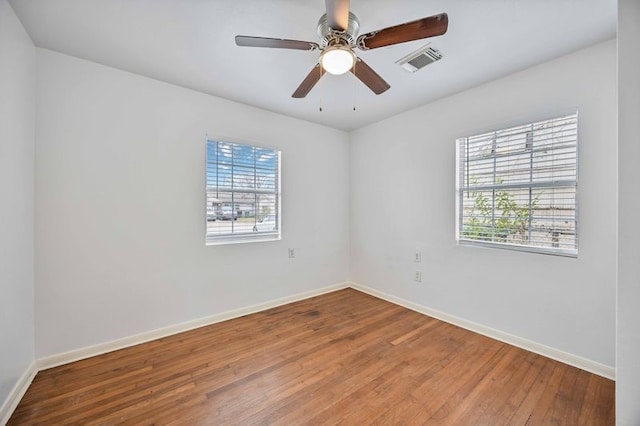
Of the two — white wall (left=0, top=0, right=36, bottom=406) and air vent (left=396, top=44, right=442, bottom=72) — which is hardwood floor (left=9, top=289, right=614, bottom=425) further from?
air vent (left=396, top=44, right=442, bottom=72)

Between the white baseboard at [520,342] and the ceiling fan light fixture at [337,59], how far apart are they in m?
2.84

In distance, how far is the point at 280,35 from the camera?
6.33 ft

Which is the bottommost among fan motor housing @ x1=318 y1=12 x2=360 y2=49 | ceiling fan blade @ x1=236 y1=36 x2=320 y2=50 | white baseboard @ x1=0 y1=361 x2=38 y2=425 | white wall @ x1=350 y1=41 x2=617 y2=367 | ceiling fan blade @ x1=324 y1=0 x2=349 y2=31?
white baseboard @ x1=0 y1=361 x2=38 y2=425

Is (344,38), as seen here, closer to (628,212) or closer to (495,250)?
(628,212)

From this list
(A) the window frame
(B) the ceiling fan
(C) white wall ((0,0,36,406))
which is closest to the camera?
(B) the ceiling fan

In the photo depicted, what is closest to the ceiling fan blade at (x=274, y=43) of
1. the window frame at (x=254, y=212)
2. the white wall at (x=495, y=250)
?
the window frame at (x=254, y=212)

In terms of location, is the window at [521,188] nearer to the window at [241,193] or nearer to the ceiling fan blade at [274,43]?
the ceiling fan blade at [274,43]

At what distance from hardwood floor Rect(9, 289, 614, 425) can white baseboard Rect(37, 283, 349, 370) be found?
0.26 ft

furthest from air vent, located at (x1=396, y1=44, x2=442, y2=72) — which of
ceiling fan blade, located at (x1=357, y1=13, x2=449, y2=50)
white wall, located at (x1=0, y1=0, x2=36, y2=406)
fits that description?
white wall, located at (x1=0, y1=0, x2=36, y2=406)

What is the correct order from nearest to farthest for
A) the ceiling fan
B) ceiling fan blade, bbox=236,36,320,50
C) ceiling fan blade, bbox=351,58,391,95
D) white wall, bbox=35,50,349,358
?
the ceiling fan
ceiling fan blade, bbox=236,36,320,50
ceiling fan blade, bbox=351,58,391,95
white wall, bbox=35,50,349,358

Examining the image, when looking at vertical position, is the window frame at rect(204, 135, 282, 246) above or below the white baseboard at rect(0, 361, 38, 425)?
above

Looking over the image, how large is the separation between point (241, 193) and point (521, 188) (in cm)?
304

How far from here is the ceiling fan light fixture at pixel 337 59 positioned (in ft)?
5.06

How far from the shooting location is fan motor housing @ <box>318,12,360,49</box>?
5.01 feet
